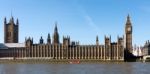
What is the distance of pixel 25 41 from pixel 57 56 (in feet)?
55.0

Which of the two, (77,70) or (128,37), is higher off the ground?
(128,37)

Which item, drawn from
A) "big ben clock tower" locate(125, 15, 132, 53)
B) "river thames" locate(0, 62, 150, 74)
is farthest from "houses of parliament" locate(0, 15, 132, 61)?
"river thames" locate(0, 62, 150, 74)

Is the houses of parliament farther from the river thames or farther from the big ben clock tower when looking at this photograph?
the river thames

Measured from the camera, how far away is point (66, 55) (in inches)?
7077

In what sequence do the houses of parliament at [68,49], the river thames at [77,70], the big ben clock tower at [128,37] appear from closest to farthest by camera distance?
the river thames at [77,70]
the houses of parliament at [68,49]
the big ben clock tower at [128,37]

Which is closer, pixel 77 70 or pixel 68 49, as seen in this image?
pixel 77 70

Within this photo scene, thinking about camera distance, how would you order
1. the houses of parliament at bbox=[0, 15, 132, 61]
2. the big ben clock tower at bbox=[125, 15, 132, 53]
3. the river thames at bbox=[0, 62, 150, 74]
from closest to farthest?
the river thames at bbox=[0, 62, 150, 74] → the houses of parliament at bbox=[0, 15, 132, 61] → the big ben clock tower at bbox=[125, 15, 132, 53]

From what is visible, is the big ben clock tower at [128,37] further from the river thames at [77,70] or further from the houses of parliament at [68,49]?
the river thames at [77,70]

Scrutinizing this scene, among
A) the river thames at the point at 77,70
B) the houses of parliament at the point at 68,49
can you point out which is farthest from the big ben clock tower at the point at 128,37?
the river thames at the point at 77,70

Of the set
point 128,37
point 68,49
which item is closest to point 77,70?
point 68,49

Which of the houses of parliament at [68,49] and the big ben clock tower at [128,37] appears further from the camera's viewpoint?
the big ben clock tower at [128,37]

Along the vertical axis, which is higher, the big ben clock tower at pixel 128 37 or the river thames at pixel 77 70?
the big ben clock tower at pixel 128 37

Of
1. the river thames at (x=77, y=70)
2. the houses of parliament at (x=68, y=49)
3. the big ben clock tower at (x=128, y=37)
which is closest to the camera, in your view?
the river thames at (x=77, y=70)

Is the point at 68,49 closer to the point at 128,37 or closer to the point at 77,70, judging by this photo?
the point at 128,37
